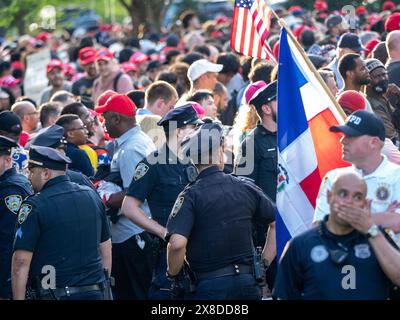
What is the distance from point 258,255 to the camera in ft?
24.1

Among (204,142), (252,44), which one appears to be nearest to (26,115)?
(252,44)

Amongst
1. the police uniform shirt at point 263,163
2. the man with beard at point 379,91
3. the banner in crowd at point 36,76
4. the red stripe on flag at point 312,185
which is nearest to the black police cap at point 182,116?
the police uniform shirt at point 263,163

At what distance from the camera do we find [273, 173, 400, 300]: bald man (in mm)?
5566

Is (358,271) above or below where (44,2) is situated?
above

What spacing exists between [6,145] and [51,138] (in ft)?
1.21

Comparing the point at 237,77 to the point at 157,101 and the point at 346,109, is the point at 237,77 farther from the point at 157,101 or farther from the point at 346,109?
the point at 346,109

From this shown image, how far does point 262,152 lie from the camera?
29.1ft

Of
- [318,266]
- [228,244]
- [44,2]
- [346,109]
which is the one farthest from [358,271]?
[44,2]

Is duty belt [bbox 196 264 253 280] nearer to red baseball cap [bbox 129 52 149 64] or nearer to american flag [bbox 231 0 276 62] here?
american flag [bbox 231 0 276 62]

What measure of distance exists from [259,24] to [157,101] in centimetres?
147

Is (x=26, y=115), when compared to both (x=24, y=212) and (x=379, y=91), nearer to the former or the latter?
(x=379, y=91)

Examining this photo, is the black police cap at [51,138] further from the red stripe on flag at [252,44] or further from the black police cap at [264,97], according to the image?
the red stripe on flag at [252,44]

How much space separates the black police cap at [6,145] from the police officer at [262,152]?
1.94 metres

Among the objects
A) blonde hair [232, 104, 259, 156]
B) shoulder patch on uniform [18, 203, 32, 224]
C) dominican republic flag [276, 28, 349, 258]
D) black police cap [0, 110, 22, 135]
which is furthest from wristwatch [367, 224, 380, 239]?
black police cap [0, 110, 22, 135]
